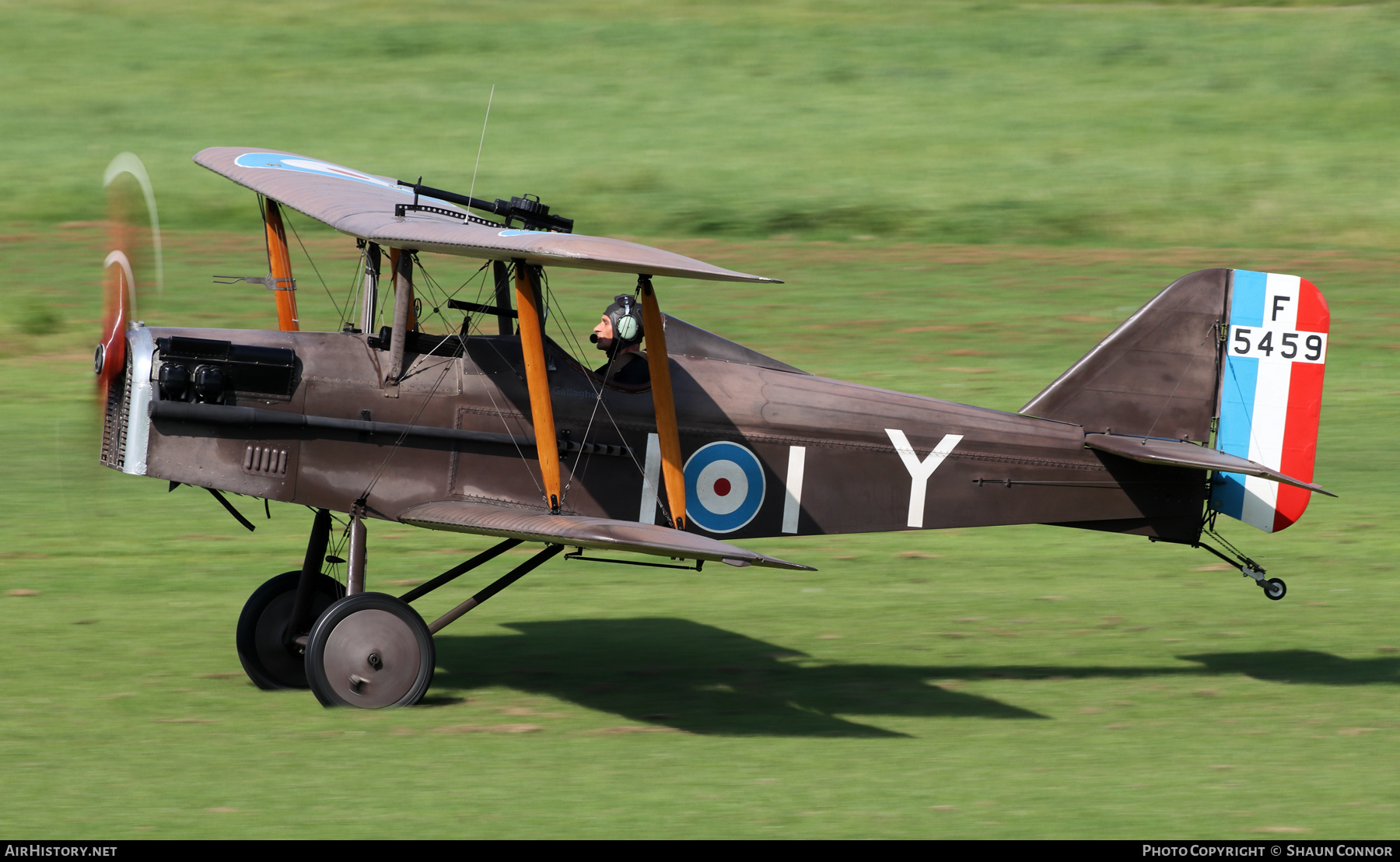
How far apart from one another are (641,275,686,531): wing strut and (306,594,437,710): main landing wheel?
66.0 inches

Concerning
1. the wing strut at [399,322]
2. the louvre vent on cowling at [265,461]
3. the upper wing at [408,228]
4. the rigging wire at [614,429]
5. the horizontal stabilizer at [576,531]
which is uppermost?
the upper wing at [408,228]

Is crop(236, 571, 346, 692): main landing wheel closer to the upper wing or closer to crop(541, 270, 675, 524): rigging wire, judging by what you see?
crop(541, 270, 675, 524): rigging wire

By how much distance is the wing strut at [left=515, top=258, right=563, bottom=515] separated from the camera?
8.88 meters

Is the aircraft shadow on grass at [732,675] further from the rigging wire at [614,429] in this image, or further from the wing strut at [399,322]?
the wing strut at [399,322]

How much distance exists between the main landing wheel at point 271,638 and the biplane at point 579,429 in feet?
0.06

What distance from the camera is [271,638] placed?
10.2m

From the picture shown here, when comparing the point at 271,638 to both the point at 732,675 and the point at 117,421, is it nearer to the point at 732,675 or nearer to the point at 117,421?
the point at 117,421

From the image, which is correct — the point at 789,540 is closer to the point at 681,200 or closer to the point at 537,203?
the point at 537,203

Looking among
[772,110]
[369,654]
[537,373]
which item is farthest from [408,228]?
[772,110]

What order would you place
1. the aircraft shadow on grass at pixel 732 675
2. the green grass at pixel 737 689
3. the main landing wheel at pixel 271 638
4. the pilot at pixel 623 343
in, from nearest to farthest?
the green grass at pixel 737 689, the pilot at pixel 623 343, the aircraft shadow on grass at pixel 732 675, the main landing wheel at pixel 271 638

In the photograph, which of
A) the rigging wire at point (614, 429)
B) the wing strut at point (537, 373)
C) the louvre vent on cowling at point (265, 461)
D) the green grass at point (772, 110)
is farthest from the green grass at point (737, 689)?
the green grass at point (772, 110)

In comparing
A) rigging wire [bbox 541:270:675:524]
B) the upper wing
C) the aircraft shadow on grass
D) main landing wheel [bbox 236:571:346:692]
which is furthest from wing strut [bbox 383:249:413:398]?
the aircraft shadow on grass

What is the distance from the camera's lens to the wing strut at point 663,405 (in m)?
9.18

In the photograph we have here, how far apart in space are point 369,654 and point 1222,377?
599cm
